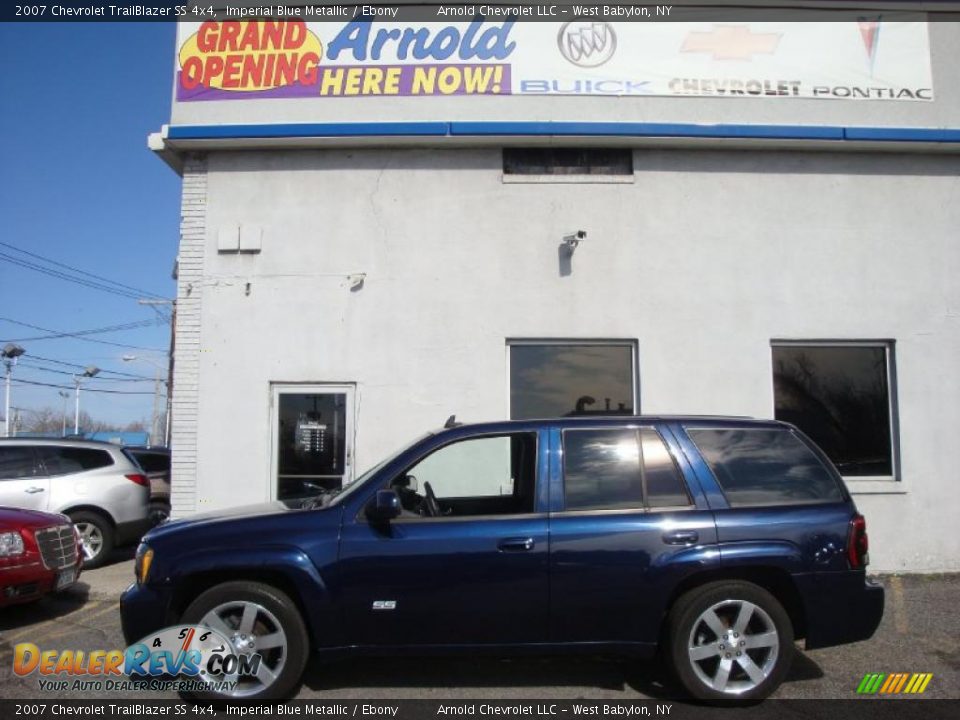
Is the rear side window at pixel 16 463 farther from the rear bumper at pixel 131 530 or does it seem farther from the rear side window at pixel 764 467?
the rear side window at pixel 764 467

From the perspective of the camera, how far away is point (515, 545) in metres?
4.39

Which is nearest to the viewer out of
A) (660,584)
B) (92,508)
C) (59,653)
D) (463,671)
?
(660,584)

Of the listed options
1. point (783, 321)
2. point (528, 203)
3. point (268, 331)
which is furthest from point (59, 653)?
point (783, 321)

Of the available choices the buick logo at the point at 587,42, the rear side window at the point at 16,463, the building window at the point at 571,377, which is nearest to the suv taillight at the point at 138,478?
the rear side window at the point at 16,463

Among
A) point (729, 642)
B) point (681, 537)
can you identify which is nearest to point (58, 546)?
point (681, 537)

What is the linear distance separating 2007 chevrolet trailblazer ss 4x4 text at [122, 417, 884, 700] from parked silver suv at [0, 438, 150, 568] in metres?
5.51

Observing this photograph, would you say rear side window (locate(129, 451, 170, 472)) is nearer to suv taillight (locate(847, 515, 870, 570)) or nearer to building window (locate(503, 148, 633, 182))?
building window (locate(503, 148, 633, 182))

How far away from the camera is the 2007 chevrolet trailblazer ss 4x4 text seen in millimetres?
4375

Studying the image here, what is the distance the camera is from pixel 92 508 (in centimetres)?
938

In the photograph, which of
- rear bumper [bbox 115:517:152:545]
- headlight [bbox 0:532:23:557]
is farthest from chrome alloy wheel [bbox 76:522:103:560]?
headlight [bbox 0:532:23:557]

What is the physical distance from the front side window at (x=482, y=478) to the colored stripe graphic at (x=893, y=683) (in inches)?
99.5

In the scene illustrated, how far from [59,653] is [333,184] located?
538cm

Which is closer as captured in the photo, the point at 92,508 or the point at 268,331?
the point at 268,331

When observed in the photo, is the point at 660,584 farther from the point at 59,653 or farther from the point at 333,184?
the point at 333,184
